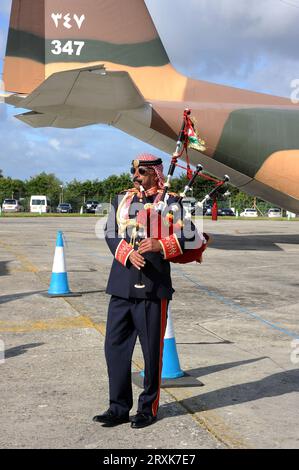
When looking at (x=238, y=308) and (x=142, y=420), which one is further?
(x=238, y=308)

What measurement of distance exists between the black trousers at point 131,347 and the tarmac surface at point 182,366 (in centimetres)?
20

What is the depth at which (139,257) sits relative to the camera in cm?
381

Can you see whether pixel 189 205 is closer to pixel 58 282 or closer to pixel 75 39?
pixel 58 282

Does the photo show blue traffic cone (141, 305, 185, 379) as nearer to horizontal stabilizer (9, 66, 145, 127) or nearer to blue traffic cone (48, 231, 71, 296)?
blue traffic cone (48, 231, 71, 296)

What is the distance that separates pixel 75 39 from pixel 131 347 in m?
15.1

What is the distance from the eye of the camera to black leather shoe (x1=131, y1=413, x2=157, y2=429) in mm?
3779

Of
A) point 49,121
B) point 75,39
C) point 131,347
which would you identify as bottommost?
point 131,347

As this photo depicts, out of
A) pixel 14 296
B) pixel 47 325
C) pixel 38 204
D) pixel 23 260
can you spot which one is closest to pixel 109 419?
pixel 47 325

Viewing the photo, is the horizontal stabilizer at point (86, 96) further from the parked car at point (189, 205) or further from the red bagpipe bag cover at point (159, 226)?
the red bagpipe bag cover at point (159, 226)

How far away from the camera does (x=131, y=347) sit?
13.1 feet

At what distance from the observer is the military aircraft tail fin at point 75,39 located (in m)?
16.7
